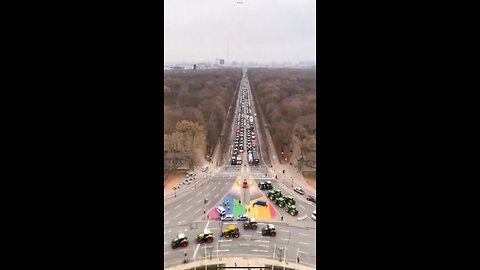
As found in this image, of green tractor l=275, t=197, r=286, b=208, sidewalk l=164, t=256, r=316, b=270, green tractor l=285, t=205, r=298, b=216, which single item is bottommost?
sidewalk l=164, t=256, r=316, b=270

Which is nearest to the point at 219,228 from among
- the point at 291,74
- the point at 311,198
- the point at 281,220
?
the point at 281,220

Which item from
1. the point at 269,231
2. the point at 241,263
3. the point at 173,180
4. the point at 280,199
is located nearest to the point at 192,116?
the point at 173,180

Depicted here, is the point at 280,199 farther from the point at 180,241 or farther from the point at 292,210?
the point at 180,241

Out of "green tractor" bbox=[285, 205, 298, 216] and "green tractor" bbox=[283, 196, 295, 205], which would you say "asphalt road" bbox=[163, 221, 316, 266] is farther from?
"green tractor" bbox=[283, 196, 295, 205]

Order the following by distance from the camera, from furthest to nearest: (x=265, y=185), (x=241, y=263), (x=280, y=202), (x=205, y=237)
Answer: (x=265, y=185) < (x=280, y=202) < (x=205, y=237) < (x=241, y=263)

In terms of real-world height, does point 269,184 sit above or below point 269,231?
above

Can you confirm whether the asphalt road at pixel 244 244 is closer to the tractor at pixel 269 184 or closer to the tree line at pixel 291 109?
the tractor at pixel 269 184

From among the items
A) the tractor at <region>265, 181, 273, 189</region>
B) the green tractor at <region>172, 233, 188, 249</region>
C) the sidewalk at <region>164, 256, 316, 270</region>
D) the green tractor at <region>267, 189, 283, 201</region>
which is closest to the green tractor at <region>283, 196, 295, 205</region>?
the green tractor at <region>267, 189, 283, 201</region>

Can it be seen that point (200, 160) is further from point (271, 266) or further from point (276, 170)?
point (271, 266)
